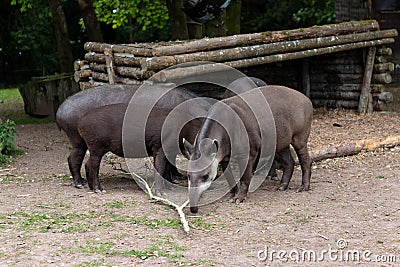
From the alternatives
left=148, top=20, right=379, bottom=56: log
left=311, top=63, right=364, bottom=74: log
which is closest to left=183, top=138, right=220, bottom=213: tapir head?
left=148, top=20, right=379, bottom=56: log

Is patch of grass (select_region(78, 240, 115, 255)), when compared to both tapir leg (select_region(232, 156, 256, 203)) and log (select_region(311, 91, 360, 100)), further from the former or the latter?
log (select_region(311, 91, 360, 100))

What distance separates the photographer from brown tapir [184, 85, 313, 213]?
252 inches

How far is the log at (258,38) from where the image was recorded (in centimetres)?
848

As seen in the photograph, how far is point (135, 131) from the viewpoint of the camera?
285 inches

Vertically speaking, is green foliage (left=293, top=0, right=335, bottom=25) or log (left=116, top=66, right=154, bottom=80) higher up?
log (left=116, top=66, right=154, bottom=80)

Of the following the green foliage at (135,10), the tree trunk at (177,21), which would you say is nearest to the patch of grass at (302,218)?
the tree trunk at (177,21)

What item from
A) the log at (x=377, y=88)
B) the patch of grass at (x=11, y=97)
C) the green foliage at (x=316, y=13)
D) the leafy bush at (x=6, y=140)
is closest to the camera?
the leafy bush at (x=6, y=140)

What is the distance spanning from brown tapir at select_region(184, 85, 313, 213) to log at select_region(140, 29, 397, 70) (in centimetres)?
136

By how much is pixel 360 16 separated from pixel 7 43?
43.9 ft

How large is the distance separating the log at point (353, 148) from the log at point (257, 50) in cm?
160

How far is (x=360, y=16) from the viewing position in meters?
13.9

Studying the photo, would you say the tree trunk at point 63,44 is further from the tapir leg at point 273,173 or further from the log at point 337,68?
the tapir leg at point 273,173

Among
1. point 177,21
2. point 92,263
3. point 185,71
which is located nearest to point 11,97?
point 177,21

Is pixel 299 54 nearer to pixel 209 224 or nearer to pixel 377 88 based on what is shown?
pixel 377 88
